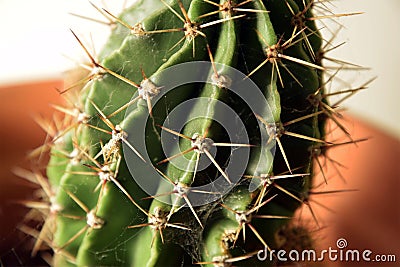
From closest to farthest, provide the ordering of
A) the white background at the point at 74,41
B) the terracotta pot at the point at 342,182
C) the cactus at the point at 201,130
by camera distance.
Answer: the cactus at the point at 201,130, the terracotta pot at the point at 342,182, the white background at the point at 74,41

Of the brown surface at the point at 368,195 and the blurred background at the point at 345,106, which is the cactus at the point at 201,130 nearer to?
the blurred background at the point at 345,106

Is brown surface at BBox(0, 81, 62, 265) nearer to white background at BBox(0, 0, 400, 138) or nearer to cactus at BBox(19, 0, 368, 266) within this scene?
white background at BBox(0, 0, 400, 138)

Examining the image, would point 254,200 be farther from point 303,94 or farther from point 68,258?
point 68,258

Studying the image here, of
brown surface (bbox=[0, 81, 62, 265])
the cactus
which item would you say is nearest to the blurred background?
brown surface (bbox=[0, 81, 62, 265])

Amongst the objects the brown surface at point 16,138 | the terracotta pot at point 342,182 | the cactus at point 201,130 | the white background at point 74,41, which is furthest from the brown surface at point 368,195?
the brown surface at point 16,138

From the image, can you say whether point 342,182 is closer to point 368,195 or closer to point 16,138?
point 368,195

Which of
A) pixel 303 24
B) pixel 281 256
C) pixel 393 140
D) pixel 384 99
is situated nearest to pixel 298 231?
pixel 281 256
